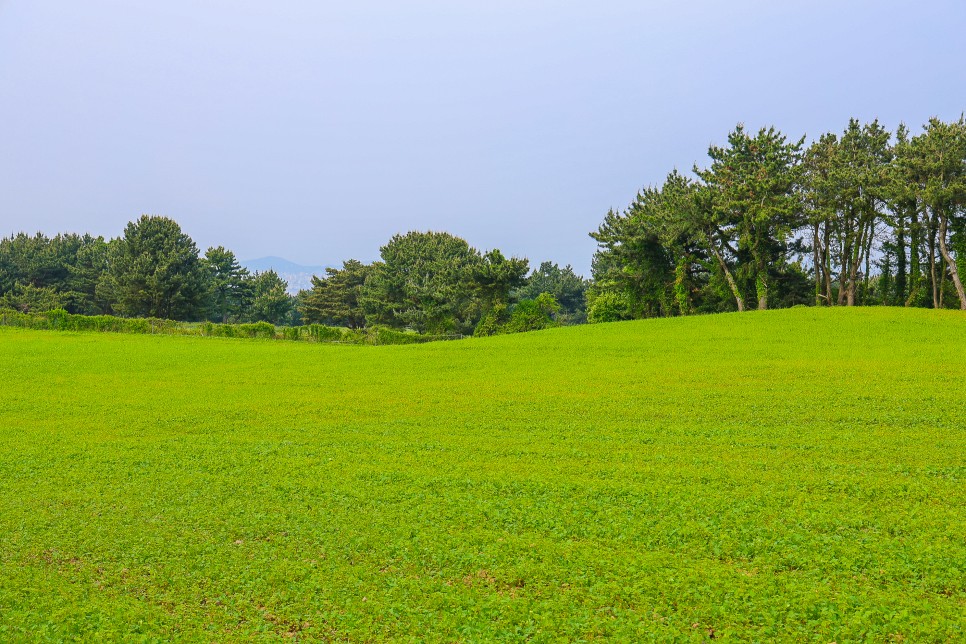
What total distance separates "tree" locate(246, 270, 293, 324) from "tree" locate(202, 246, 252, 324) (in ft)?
4.22

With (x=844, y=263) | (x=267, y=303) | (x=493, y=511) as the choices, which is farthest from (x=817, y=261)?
(x=267, y=303)

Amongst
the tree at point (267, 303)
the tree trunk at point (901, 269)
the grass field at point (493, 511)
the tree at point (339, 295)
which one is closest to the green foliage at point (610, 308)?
the tree trunk at point (901, 269)

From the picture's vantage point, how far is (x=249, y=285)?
83125 millimetres

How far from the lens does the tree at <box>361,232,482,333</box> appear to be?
61844mm

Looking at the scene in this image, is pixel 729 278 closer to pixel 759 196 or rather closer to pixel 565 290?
pixel 759 196

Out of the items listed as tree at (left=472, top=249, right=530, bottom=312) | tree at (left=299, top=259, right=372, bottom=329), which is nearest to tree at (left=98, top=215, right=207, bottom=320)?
tree at (left=299, top=259, right=372, bottom=329)

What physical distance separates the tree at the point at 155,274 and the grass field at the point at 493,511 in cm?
5469

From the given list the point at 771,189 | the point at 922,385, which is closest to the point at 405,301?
the point at 771,189

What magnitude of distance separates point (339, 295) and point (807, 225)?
58.0m

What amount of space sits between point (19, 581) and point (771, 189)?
48.9 meters

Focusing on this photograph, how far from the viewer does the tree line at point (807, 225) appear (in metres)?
38.8

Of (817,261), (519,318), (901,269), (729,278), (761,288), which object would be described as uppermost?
(817,261)

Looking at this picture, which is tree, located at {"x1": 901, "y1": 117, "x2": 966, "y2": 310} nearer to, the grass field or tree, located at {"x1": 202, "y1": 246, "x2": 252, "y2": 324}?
the grass field

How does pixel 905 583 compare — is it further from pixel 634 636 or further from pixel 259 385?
pixel 259 385
